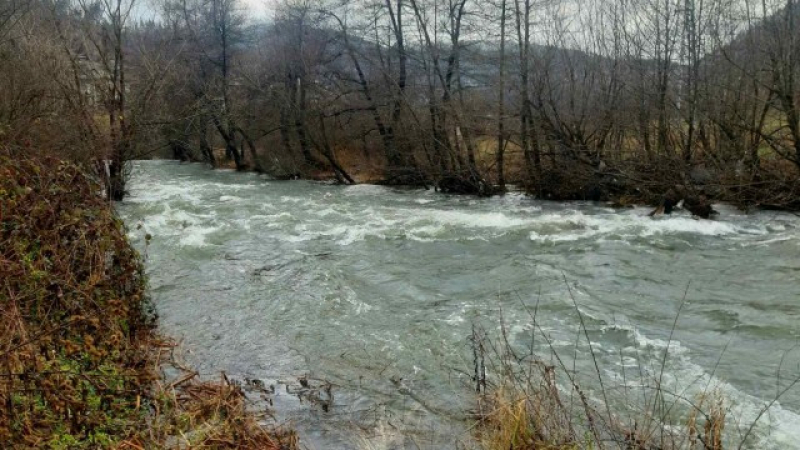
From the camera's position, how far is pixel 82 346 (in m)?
4.88

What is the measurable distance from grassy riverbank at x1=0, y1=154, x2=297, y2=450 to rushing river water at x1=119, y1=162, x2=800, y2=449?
664 mm

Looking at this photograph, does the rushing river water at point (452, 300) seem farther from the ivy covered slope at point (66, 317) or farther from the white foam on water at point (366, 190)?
the white foam on water at point (366, 190)

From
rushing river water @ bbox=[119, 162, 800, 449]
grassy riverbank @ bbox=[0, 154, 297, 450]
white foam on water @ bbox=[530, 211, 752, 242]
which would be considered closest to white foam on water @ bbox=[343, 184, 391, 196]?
rushing river water @ bbox=[119, 162, 800, 449]

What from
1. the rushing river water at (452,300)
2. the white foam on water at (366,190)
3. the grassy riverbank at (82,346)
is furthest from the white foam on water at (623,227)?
the grassy riverbank at (82,346)

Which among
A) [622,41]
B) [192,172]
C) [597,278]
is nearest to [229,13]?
[192,172]

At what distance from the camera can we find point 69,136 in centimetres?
1523

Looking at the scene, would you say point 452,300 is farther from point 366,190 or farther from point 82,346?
point 366,190

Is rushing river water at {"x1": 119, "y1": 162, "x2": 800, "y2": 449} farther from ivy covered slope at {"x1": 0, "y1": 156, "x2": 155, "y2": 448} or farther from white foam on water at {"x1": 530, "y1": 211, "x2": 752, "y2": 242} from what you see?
ivy covered slope at {"x1": 0, "y1": 156, "x2": 155, "y2": 448}

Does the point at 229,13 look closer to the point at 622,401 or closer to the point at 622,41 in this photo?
the point at 622,41

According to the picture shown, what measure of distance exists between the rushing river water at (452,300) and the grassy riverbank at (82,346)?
26.2 inches

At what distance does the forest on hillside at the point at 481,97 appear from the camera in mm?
14898

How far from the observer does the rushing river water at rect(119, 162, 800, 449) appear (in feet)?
18.4

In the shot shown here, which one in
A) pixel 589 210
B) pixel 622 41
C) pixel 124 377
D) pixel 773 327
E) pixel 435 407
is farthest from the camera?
pixel 622 41

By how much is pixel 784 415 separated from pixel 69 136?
634 inches
